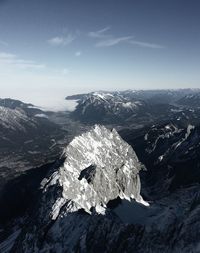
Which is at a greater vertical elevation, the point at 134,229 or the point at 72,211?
the point at 134,229

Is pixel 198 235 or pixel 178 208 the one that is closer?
pixel 198 235

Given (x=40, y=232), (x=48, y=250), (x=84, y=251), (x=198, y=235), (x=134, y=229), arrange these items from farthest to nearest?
(x=40, y=232) < (x=48, y=250) < (x=84, y=251) < (x=134, y=229) < (x=198, y=235)

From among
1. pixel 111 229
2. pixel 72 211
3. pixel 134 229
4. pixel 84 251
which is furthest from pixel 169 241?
pixel 72 211

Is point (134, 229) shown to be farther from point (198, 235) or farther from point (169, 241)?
point (198, 235)

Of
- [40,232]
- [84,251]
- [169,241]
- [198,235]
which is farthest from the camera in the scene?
[40,232]

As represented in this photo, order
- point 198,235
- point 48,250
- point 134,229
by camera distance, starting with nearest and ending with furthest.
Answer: point 198,235, point 134,229, point 48,250

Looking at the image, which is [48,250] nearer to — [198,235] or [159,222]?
[159,222]

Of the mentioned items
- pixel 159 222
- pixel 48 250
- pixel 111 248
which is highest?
pixel 159 222

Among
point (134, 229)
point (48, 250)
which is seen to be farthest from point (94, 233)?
point (48, 250)

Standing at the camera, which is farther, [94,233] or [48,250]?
[48,250]
